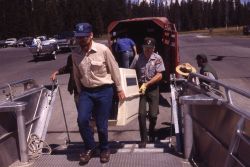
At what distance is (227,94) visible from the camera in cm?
512

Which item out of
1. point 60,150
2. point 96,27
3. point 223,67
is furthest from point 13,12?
point 60,150

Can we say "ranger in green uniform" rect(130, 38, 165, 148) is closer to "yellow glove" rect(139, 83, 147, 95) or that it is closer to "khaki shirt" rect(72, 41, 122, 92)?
"yellow glove" rect(139, 83, 147, 95)

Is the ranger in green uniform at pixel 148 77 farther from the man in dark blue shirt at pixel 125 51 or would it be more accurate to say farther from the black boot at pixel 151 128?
the man in dark blue shirt at pixel 125 51

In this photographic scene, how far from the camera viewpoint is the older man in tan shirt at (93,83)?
20.4 feet

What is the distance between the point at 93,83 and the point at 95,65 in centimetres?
23

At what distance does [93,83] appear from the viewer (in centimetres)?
624

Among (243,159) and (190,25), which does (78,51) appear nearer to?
(243,159)

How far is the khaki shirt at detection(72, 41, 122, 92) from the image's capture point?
6219 millimetres

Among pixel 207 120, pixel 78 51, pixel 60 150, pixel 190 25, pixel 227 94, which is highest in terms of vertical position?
pixel 78 51

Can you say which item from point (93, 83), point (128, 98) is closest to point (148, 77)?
point (128, 98)

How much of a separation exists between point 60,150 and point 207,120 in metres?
2.52

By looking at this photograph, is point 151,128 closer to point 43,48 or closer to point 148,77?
point 148,77

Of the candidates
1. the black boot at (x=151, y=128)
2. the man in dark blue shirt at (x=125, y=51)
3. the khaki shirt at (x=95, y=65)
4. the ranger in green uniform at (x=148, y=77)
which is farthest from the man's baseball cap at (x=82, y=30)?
the man in dark blue shirt at (x=125, y=51)

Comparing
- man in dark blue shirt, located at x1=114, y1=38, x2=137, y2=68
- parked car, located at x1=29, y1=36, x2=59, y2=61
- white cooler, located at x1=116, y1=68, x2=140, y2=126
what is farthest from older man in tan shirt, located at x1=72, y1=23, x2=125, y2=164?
parked car, located at x1=29, y1=36, x2=59, y2=61
